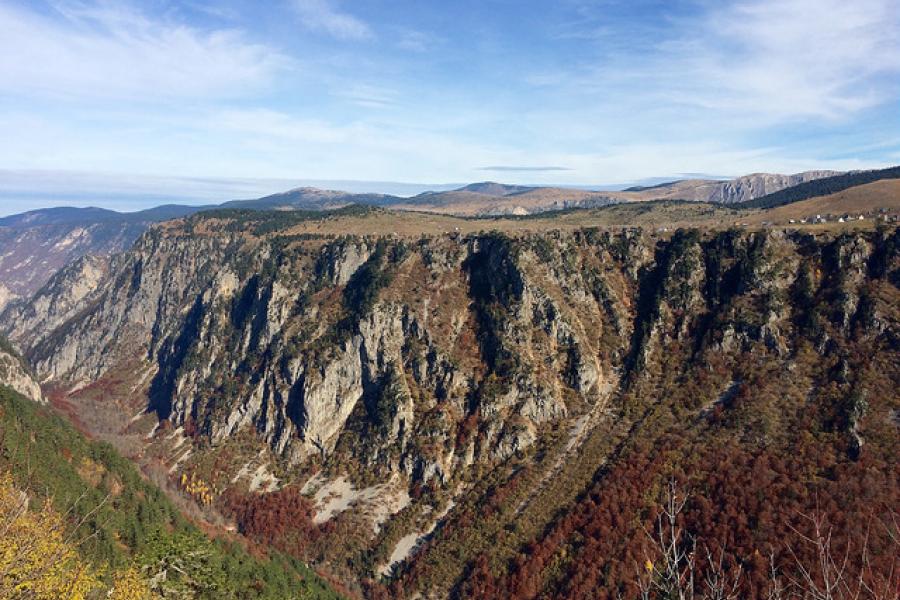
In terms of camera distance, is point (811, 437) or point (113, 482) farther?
point (811, 437)

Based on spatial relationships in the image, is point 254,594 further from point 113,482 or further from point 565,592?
point 565,592

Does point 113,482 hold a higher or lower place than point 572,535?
higher

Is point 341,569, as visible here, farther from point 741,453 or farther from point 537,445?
point 741,453

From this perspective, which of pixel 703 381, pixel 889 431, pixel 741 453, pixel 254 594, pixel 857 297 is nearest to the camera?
pixel 254 594

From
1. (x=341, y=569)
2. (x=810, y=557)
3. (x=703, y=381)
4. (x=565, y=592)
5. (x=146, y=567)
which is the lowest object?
(x=341, y=569)

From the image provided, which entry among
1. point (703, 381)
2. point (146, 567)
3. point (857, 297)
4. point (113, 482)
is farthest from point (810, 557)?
point (113, 482)

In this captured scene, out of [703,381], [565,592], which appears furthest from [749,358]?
[565,592]

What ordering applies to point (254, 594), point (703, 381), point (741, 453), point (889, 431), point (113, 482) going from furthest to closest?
point (703, 381)
point (741, 453)
point (889, 431)
point (113, 482)
point (254, 594)
